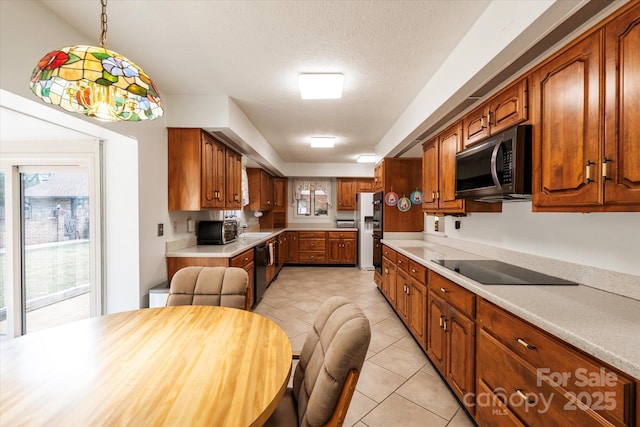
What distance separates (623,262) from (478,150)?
1022 millimetres

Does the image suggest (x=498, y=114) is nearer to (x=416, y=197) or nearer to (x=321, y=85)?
(x=321, y=85)

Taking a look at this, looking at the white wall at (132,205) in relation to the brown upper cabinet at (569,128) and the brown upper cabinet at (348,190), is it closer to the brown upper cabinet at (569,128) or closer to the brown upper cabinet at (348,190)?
the brown upper cabinet at (569,128)

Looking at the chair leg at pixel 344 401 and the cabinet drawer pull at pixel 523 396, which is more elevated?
the chair leg at pixel 344 401

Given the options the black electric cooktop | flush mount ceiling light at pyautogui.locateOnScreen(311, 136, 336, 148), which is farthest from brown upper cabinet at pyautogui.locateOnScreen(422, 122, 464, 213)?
flush mount ceiling light at pyautogui.locateOnScreen(311, 136, 336, 148)

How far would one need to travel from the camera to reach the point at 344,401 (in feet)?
2.74

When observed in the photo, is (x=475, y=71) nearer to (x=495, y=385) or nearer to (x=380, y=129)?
(x=495, y=385)

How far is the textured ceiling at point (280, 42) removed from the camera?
160cm

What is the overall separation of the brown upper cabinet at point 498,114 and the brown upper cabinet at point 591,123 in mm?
94

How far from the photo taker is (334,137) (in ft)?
14.5

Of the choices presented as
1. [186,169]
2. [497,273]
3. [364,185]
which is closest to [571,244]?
[497,273]

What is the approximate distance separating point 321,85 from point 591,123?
6.09 feet

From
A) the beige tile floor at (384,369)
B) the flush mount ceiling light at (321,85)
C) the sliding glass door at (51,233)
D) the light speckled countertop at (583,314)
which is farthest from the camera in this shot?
the sliding glass door at (51,233)

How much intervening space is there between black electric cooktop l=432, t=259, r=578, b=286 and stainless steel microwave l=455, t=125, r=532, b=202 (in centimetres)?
52

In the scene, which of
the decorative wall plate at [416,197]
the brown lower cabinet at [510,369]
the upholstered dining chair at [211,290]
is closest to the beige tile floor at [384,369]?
the brown lower cabinet at [510,369]
